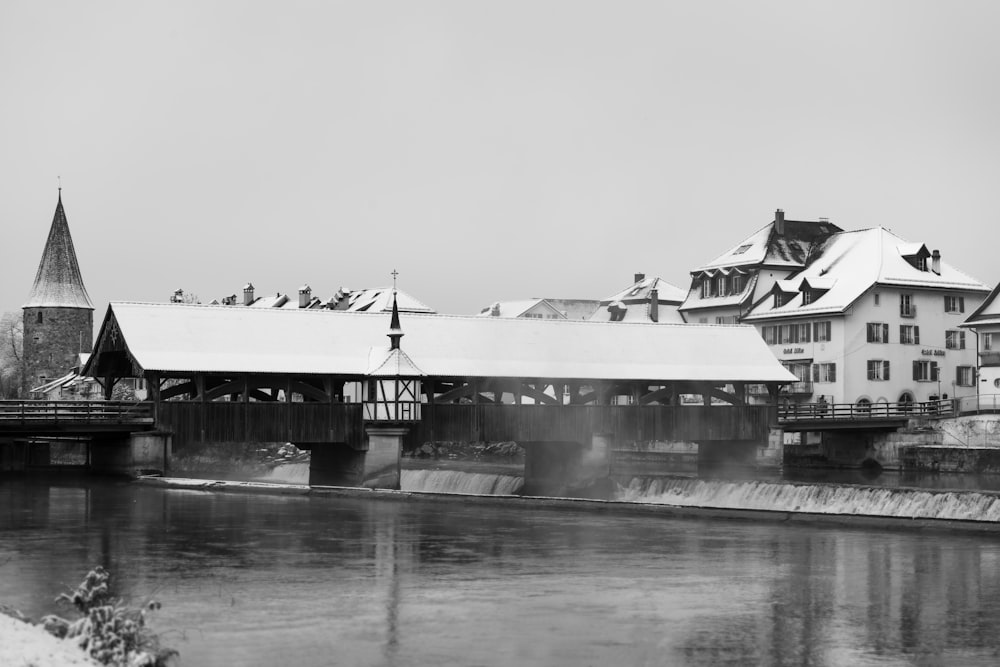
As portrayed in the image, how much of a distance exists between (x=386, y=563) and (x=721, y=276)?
62638 mm

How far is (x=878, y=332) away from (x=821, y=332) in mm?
2809

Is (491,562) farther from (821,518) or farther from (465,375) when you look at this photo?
(465,375)

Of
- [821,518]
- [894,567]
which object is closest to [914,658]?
[894,567]

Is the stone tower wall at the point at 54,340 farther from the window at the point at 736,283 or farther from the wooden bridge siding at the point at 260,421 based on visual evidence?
the wooden bridge siding at the point at 260,421

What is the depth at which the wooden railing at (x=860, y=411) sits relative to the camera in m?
60.2

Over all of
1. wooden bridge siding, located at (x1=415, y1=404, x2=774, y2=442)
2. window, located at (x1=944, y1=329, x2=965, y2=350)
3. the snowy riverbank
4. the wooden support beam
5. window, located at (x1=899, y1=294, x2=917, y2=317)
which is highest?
window, located at (x1=899, y1=294, x2=917, y2=317)

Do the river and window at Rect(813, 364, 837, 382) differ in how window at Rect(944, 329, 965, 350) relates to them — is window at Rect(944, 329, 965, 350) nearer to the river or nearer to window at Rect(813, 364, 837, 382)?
window at Rect(813, 364, 837, 382)

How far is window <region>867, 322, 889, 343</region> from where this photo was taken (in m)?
73.3

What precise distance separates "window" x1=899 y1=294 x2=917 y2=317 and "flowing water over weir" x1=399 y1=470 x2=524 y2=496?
31.9 meters

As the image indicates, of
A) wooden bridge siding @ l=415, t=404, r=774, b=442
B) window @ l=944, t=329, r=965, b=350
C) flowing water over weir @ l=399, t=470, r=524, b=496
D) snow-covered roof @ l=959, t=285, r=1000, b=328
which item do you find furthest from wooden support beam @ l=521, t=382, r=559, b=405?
window @ l=944, t=329, r=965, b=350

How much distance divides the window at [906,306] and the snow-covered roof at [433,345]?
2208 centimetres

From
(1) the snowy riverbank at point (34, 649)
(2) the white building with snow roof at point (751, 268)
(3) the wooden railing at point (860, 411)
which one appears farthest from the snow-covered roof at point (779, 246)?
(1) the snowy riverbank at point (34, 649)

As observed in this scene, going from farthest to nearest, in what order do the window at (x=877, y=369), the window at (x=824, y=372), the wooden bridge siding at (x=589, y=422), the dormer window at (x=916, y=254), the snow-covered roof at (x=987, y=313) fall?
1. the dormer window at (x=916, y=254)
2. the window at (x=877, y=369)
3. the window at (x=824, y=372)
4. the snow-covered roof at (x=987, y=313)
5. the wooden bridge siding at (x=589, y=422)

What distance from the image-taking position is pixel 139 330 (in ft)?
147
